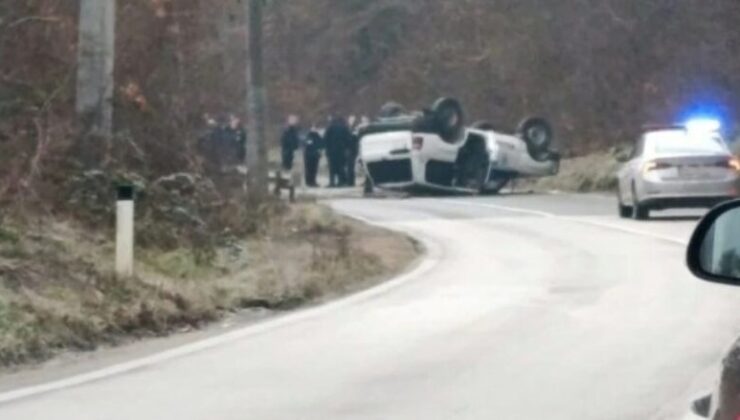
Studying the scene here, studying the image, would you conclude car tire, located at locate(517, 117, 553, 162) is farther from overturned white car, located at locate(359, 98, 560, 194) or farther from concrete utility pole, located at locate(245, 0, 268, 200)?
concrete utility pole, located at locate(245, 0, 268, 200)

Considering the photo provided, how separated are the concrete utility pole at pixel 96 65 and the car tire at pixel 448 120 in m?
21.4

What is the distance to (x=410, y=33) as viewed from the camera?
67.8m

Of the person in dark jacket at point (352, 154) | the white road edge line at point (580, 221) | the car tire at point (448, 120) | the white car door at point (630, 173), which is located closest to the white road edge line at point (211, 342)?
the white road edge line at point (580, 221)

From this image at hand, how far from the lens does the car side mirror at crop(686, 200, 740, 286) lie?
5.46 meters

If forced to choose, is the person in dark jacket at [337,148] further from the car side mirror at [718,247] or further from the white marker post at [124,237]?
the car side mirror at [718,247]

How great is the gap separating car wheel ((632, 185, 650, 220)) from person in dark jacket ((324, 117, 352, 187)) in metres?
15.6

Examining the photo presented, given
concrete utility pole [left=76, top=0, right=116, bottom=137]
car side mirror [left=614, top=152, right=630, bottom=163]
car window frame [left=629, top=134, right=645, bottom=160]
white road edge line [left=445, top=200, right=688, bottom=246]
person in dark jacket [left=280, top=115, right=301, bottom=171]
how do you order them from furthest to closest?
1. person in dark jacket [left=280, top=115, right=301, bottom=171]
2. car side mirror [left=614, top=152, right=630, bottom=163]
3. car window frame [left=629, top=134, right=645, bottom=160]
4. white road edge line [left=445, top=200, right=688, bottom=246]
5. concrete utility pole [left=76, top=0, right=116, bottom=137]

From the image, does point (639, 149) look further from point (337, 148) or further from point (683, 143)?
point (337, 148)

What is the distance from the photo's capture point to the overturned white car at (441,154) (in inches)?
1679

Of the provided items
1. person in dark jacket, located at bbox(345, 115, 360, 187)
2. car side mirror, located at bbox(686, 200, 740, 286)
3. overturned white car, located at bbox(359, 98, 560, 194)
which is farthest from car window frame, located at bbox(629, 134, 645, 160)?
car side mirror, located at bbox(686, 200, 740, 286)

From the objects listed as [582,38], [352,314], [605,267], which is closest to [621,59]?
[582,38]

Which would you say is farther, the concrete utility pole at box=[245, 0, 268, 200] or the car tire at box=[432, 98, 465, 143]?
the car tire at box=[432, 98, 465, 143]

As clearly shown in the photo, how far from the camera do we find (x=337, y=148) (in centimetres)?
4688

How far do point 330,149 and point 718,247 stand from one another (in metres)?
41.4
